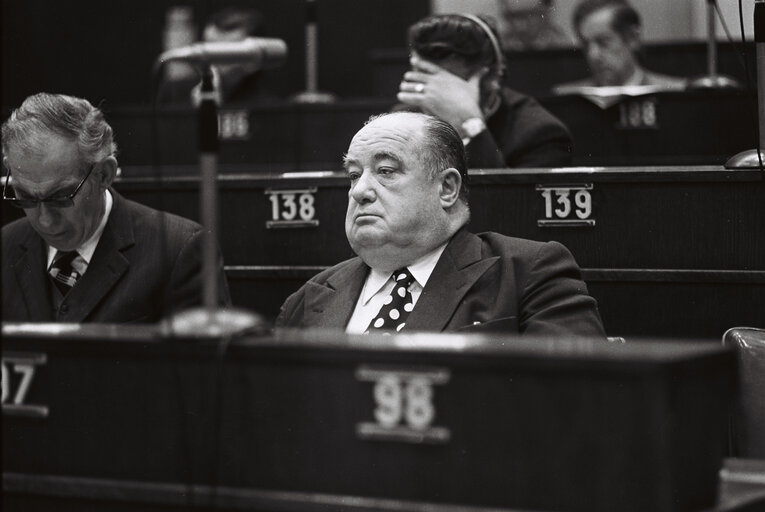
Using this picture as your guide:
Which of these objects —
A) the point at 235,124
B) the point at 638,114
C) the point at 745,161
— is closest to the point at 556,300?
the point at 745,161

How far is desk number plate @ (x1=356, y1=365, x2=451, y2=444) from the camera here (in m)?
1.36

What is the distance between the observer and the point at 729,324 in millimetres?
2598

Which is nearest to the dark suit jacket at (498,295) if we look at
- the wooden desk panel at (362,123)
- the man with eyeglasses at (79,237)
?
the man with eyeglasses at (79,237)

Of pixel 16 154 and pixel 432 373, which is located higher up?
pixel 16 154

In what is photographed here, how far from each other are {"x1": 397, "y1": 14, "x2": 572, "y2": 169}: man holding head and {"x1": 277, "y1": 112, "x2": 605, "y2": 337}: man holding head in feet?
2.09

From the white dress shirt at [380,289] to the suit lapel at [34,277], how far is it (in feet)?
2.23

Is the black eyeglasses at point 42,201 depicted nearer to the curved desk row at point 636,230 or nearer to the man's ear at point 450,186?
the curved desk row at point 636,230

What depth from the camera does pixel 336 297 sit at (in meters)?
2.29

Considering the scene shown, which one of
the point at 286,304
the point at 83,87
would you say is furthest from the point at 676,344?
the point at 83,87

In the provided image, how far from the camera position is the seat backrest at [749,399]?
1.99m

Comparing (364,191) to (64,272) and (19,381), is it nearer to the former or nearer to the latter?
(64,272)

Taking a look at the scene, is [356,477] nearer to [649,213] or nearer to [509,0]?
[649,213]

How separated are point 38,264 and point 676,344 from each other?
1.58 meters

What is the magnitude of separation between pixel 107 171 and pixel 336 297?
64 cm
